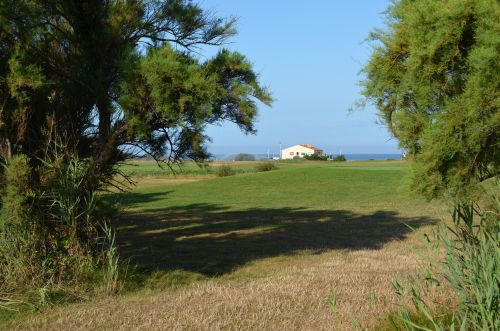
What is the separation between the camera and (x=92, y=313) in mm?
7172

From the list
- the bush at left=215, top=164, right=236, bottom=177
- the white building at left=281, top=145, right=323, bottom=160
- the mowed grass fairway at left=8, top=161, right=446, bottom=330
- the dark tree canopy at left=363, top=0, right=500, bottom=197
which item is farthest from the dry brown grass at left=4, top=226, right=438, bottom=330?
the white building at left=281, top=145, right=323, bottom=160

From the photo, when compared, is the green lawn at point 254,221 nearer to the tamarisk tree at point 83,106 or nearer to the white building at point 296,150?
the tamarisk tree at point 83,106

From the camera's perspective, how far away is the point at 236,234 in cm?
1769

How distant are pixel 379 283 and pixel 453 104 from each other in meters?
3.13

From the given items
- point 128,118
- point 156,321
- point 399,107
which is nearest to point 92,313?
point 156,321

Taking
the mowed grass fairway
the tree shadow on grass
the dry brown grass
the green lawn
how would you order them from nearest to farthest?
the dry brown grass, the mowed grass fairway, the tree shadow on grass, the green lawn

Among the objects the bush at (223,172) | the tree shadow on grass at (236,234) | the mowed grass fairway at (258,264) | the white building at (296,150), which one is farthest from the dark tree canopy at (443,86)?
the white building at (296,150)

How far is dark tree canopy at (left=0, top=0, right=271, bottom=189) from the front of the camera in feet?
31.6

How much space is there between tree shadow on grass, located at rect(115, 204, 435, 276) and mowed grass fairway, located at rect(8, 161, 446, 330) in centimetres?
3

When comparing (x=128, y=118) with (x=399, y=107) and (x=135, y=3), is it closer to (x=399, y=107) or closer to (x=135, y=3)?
(x=135, y=3)

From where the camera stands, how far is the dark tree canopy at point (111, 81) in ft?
31.6

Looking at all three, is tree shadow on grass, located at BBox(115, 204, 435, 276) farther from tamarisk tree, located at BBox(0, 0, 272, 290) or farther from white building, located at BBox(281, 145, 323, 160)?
white building, located at BBox(281, 145, 323, 160)

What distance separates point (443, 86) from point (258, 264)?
18.0 feet

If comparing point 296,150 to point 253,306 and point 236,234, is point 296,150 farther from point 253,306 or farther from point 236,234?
point 253,306
